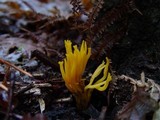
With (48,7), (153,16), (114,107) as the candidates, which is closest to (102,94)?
(114,107)

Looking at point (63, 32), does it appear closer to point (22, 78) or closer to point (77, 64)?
point (22, 78)

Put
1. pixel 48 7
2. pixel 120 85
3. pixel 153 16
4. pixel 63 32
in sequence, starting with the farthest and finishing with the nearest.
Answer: pixel 48 7
pixel 63 32
pixel 153 16
pixel 120 85

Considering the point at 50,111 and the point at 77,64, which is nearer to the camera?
the point at 77,64

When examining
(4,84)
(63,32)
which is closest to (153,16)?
(4,84)

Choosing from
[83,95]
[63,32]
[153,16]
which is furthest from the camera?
[63,32]

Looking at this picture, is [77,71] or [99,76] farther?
[99,76]

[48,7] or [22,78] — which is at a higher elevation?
[48,7]

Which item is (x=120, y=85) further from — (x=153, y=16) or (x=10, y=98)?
(x=10, y=98)

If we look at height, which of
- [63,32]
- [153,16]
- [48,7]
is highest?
[48,7]

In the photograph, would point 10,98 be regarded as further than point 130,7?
No
